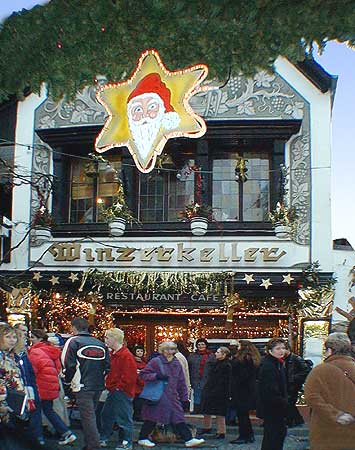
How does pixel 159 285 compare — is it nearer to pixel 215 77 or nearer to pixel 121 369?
pixel 121 369

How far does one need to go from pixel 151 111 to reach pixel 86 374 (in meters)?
3.91

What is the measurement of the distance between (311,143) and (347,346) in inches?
413

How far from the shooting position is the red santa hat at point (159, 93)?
26.7 ft

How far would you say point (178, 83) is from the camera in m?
8.22

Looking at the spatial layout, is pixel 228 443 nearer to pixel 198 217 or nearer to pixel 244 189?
pixel 198 217

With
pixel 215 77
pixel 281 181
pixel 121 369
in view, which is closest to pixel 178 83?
pixel 215 77

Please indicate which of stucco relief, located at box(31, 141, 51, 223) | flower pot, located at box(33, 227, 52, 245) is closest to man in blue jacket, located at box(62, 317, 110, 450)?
flower pot, located at box(33, 227, 52, 245)

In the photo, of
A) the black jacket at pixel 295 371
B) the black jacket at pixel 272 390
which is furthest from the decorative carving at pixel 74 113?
the black jacket at pixel 272 390

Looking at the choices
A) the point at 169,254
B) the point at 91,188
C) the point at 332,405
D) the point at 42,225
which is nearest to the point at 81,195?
the point at 91,188

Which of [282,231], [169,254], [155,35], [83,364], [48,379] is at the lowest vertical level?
[48,379]

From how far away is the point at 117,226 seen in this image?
16766mm

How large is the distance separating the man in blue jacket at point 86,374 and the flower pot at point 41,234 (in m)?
6.94

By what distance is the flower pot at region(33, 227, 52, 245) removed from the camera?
1713cm

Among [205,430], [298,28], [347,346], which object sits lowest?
[205,430]
